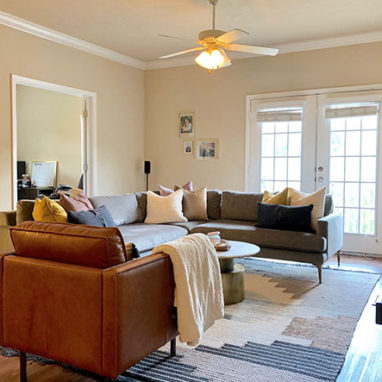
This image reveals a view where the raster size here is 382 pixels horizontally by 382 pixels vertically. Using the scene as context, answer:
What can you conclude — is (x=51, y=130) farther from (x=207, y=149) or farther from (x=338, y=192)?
(x=338, y=192)

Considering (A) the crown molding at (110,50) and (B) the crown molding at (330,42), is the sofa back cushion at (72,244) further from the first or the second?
(B) the crown molding at (330,42)

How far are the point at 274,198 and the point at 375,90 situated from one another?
2032mm

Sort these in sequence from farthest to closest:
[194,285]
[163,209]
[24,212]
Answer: [163,209], [24,212], [194,285]

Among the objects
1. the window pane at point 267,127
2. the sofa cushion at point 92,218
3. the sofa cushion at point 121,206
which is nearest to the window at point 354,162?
the window pane at point 267,127

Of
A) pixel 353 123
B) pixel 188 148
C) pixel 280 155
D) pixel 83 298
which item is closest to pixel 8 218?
pixel 83 298

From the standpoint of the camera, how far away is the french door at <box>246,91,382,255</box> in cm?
532

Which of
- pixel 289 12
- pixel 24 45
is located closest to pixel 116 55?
pixel 24 45

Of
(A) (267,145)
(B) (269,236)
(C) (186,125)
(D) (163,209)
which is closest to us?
(B) (269,236)

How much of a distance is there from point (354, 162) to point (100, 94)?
146 inches

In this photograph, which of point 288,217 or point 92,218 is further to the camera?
point 288,217

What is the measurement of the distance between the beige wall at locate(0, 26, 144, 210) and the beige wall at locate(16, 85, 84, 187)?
5.26ft

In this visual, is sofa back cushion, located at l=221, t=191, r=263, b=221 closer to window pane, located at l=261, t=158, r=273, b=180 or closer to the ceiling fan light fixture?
window pane, located at l=261, t=158, r=273, b=180

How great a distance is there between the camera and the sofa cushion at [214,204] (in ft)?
17.5

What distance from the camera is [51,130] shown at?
8195 millimetres
